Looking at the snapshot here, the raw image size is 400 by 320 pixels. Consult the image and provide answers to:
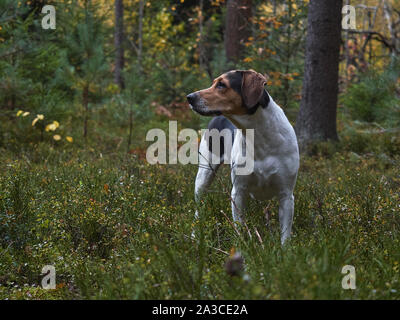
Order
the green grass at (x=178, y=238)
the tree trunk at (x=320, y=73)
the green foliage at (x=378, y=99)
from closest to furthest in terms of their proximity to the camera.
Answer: the green grass at (x=178, y=238) → the green foliage at (x=378, y=99) → the tree trunk at (x=320, y=73)

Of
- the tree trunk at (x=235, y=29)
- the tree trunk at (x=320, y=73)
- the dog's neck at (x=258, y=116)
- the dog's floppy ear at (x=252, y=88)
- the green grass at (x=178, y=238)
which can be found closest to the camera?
the green grass at (x=178, y=238)

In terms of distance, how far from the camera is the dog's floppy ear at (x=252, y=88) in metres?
3.74

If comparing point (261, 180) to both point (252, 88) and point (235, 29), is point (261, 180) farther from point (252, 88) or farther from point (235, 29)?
point (235, 29)

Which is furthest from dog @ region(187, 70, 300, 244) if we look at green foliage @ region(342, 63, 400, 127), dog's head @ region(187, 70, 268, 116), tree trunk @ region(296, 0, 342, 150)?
green foliage @ region(342, 63, 400, 127)

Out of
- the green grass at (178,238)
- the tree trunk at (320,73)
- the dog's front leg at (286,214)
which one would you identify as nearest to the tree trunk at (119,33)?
the tree trunk at (320,73)

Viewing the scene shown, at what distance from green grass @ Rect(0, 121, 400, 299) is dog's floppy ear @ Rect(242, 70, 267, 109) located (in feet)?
3.43

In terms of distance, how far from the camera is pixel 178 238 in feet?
10.2

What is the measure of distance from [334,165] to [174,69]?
720cm

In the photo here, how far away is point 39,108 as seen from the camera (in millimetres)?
8078

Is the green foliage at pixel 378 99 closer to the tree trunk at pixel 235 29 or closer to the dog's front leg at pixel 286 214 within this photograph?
the tree trunk at pixel 235 29

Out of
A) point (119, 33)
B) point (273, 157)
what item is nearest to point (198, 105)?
point (273, 157)

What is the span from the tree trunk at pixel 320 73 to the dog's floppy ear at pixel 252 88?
457 cm

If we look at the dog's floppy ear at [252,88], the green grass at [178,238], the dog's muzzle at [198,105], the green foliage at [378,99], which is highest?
the green foliage at [378,99]
